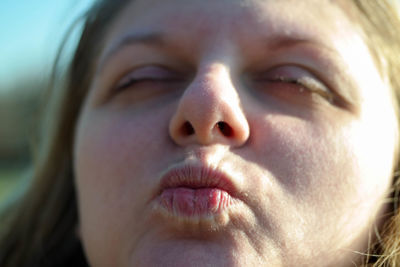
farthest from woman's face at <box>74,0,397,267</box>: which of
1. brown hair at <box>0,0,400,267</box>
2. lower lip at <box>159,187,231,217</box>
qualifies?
brown hair at <box>0,0,400,267</box>

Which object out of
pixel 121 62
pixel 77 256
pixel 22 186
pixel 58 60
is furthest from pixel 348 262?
pixel 22 186

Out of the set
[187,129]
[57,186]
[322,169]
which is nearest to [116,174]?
[187,129]

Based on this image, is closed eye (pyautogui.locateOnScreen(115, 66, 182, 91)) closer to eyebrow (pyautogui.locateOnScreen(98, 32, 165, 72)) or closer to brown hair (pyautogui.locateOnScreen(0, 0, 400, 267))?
eyebrow (pyautogui.locateOnScreen(98, 32, 165, 72))

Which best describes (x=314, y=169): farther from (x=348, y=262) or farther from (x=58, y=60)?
(x=58, y=60)

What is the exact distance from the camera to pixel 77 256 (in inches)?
68.4

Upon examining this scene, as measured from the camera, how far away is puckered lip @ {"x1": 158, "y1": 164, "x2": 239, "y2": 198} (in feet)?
3.12

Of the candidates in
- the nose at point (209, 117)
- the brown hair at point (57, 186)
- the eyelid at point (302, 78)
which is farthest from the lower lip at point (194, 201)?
the brown hair at point (57, 186)

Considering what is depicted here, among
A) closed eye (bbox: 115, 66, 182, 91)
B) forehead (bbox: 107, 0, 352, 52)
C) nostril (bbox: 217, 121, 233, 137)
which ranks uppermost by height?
forehead (bbox: 107, 0, 352, 52)

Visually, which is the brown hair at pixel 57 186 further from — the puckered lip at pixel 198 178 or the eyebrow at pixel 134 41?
the puckered lip at pixel 198 178

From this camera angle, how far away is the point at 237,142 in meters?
0.99

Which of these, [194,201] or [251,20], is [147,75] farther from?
[194,201]

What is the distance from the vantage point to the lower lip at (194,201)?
3.09 ft

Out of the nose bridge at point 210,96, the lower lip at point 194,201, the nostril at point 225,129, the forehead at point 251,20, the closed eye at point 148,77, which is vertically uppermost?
the forehead at point 251,20

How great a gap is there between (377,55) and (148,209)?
32.3 inches
